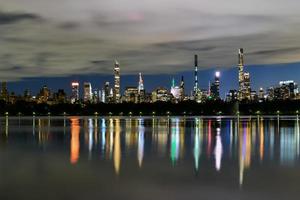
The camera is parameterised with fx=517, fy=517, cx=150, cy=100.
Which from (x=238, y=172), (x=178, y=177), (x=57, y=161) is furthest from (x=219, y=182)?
(x=57, y=161)

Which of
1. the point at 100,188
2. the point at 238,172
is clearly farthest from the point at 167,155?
the point at 100,188

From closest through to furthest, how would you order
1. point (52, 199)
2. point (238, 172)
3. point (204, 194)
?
point (52, 199) < point (204, 194) < point (238, 172)

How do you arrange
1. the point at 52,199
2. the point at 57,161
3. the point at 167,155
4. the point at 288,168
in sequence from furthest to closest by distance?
the point at 167,155 → the point at 57,161 → the point at 288,168 → the point at 52,199

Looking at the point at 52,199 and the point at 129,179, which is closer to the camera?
the point at 52,199

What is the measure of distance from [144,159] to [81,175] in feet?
25.8

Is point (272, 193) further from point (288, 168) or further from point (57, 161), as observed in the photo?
point (57, 161)

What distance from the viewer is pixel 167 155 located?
32.4 m

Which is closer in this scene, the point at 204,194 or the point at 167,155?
the point at 204,194

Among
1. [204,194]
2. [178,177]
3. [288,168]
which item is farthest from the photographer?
[288,168]

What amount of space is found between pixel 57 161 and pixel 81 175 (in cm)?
644

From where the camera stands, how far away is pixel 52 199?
53.9 ft

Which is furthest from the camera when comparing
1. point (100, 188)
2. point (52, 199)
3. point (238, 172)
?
point (238, 172)

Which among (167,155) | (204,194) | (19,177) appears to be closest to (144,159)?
(167,155)

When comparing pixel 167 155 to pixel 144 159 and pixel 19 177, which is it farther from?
pixel 19 177
